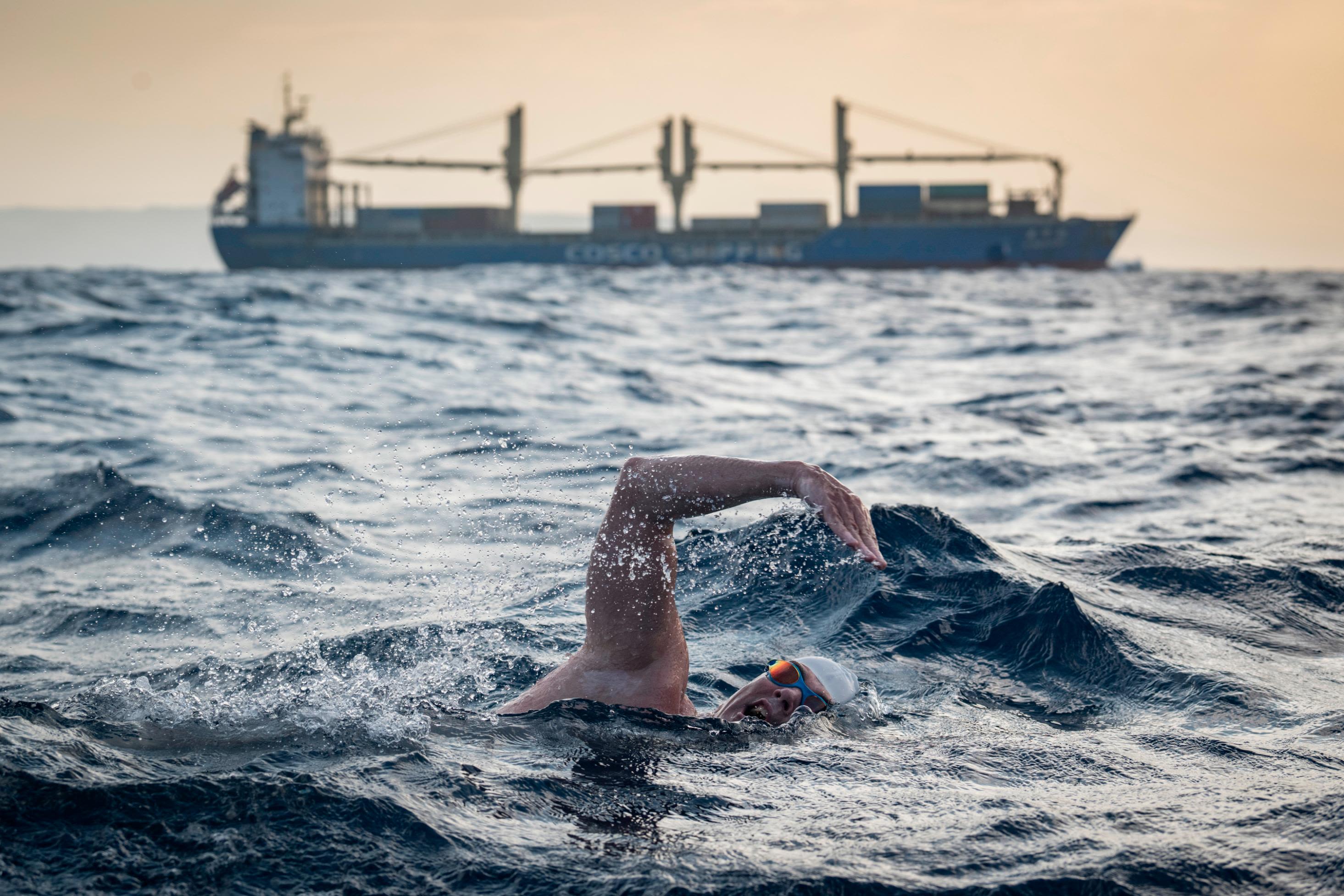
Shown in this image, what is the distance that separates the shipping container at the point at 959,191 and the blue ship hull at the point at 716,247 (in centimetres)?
233

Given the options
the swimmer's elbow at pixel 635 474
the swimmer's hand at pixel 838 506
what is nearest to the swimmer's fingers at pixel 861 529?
the swimmer's hand at pixel 838 506

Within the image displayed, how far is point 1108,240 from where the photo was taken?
7006cm

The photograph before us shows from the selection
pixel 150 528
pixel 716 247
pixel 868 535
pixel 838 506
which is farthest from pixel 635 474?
pixel 716 247

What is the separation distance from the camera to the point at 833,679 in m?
4.65

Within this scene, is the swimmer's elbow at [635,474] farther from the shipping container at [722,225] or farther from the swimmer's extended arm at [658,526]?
the shipping container at [722,225]

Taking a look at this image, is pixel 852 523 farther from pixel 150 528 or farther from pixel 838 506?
pixel 150 528

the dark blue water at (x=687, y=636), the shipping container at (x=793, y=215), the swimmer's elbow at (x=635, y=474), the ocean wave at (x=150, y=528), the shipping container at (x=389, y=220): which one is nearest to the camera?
the dark blue water at (x=687, y=636)

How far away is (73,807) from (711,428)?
929 cm

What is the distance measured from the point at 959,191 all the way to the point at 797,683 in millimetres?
69054

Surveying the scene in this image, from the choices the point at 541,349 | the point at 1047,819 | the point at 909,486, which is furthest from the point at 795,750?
the point at 541,349

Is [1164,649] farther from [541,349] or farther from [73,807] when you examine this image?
[541,349]

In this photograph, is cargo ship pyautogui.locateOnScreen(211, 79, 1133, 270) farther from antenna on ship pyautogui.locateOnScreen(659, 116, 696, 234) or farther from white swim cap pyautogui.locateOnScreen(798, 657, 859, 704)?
white swim cap pyautogui.locateOnScreen(798, 657, 859, 704)

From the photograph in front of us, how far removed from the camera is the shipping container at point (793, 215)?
7056cm

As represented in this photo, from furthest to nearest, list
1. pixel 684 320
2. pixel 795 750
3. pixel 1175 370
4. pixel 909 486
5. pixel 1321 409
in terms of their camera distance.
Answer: pixel 684 320 < pixel 1175 370 < pixel 1321 409 < pixel 909 486 < pixel 795 750
